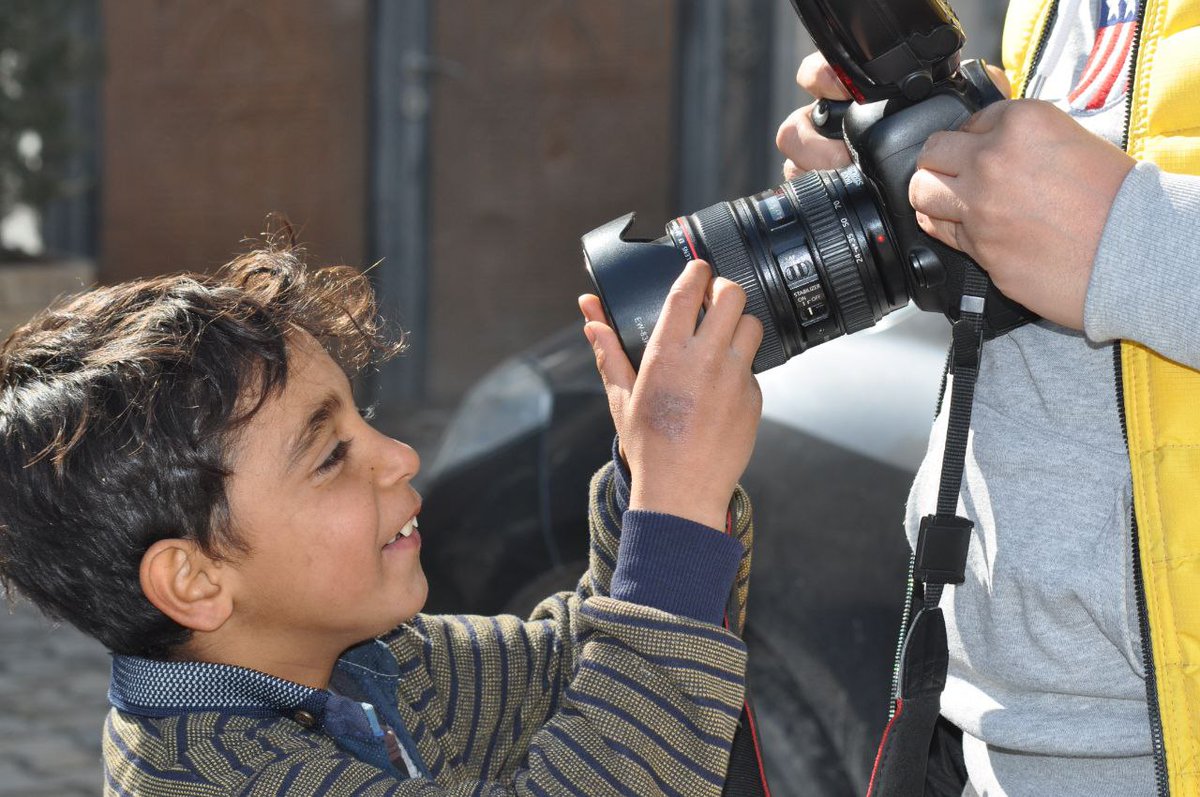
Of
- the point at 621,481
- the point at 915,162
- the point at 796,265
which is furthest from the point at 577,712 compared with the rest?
the point at 915,162

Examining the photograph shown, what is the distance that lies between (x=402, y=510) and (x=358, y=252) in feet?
17.3

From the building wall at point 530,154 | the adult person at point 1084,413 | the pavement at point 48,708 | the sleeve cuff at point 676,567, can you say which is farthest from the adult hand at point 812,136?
the building wall at point 530,154

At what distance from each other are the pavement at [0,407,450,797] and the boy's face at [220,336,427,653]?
5.13 ft

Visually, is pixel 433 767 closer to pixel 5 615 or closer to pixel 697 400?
pixel 697 400

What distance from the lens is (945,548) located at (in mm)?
1297

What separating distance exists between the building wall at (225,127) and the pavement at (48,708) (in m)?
2.58

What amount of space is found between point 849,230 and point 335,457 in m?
0.56

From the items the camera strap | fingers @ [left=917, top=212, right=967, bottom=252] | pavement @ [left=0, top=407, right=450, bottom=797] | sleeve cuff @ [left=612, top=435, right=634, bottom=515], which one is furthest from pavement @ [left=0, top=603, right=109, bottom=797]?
fingers @ [left=917, top=212, right=967, bottom=252]

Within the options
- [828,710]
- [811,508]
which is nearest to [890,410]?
[811,508]

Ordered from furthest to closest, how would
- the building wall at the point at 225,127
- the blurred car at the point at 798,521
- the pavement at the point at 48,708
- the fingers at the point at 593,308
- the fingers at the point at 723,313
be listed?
the building wall at the point at 225,127 → the pavement at the point at 48,708 → the blurred car at the point at 798,521 → the fingers at the point at 593,308 → the fingers at the point at 723,313

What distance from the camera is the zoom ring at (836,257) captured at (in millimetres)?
1492

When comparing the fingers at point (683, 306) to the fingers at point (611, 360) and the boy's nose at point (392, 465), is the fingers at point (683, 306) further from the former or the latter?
the boy's nose at point (392, 465)

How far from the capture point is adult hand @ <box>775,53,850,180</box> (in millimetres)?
1565

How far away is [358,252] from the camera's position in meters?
6.66
